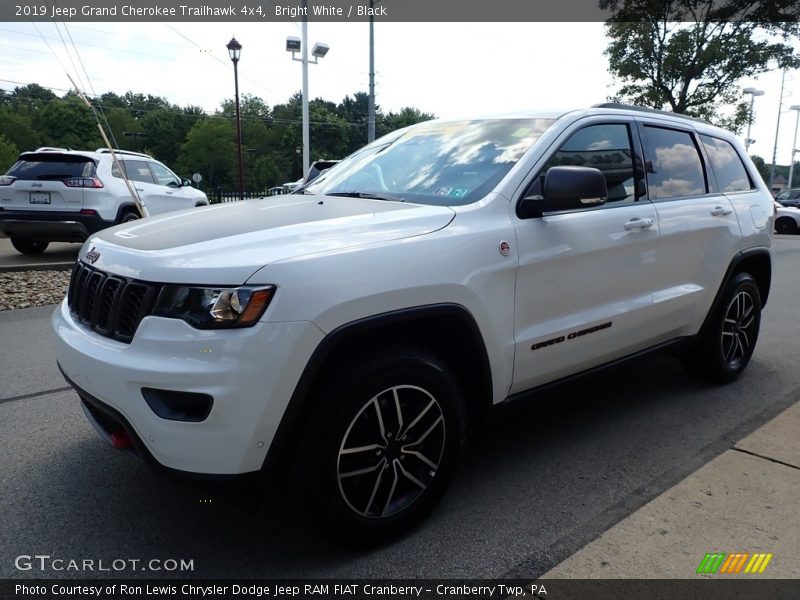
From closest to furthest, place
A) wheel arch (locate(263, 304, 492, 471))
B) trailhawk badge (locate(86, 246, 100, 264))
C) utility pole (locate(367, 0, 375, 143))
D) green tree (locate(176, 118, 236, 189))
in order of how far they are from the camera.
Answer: wheel arch (locate(263, 304, 492, 471)) < trailhawk badge (locate(86, 246, 100, 264)) < utility pole (locate(367, 0, 375, 143)) < green tree (locate(176, 118, 236, 189))

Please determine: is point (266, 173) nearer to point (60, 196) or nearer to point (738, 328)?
point (60, 196)

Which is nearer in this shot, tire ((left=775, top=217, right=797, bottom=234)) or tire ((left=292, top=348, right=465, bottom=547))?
tire ((left=292, top=348, right=465, bottom=547))

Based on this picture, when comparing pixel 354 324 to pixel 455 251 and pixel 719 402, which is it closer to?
pixel 455 251

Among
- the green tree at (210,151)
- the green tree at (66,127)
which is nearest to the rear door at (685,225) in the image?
the green tree at (66,127)

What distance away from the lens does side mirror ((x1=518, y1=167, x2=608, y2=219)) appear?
2734mm

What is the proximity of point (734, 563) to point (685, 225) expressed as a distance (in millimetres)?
2068

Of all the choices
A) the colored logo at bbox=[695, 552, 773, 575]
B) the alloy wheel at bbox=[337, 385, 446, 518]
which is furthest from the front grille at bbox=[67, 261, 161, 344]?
the colored logo at bbox=[695, 552, 773, 575]

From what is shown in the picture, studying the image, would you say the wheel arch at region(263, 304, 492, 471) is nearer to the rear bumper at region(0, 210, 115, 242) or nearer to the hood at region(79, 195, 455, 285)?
the hood at region(79, 195, 455, 285)

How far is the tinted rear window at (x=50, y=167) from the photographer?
9469mm

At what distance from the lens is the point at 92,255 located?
2.59 meters

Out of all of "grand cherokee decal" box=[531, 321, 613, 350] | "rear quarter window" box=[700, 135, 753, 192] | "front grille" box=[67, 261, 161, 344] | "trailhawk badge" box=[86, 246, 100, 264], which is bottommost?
"grand cherokee decal" box=[531, 321, 613, 350]

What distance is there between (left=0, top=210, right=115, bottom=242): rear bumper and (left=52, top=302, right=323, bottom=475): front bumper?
8266 mm

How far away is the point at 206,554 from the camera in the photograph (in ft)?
7.97

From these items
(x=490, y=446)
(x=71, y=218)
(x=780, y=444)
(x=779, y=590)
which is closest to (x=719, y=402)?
(x=780, y=444)
